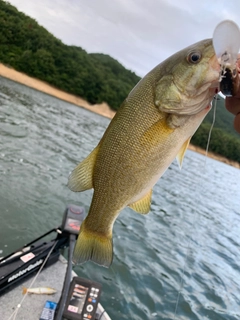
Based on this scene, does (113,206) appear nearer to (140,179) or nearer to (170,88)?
(140,179)

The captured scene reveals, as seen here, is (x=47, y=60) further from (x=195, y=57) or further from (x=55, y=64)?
(x=195, y=57)

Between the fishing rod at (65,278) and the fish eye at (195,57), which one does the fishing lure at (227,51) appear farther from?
the fishing rod at (65,278)

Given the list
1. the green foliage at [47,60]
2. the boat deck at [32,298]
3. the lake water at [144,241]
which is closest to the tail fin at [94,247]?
the boat deck at [32,298]

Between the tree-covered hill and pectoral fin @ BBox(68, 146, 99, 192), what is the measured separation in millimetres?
69110

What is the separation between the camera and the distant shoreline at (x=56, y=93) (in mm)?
64812

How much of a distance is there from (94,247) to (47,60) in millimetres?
76521

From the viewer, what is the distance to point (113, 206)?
2568 mm

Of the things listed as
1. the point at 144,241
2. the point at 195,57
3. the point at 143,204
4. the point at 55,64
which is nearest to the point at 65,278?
the point at 143,204

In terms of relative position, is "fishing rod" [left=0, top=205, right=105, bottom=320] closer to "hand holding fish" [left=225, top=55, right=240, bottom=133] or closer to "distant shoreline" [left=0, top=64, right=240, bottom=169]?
"hand holding fish" [left=225, top=55, right=240, bottom=133]

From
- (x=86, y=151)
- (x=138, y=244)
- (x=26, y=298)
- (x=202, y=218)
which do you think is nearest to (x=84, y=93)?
(x=86, y=151)

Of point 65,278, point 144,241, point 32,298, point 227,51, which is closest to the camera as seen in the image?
point 227,51

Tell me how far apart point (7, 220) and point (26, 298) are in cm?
412

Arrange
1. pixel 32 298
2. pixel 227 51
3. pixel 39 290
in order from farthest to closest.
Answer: pixel 39 290, pixel 32 298, pixel 227 51

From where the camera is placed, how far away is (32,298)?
4.84 m
